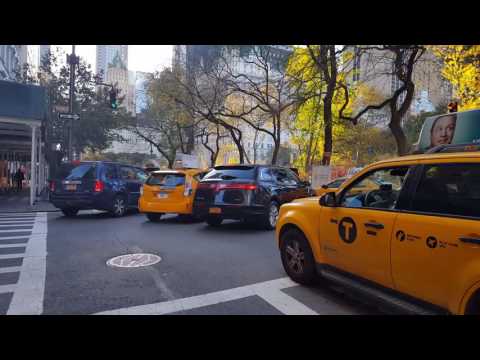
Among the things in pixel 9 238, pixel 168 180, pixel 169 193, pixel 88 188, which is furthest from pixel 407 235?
pixel 88 188

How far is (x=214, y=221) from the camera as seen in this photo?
31.4 feet

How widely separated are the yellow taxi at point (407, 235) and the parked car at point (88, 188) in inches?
315

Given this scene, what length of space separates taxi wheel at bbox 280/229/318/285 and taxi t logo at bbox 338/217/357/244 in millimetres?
714

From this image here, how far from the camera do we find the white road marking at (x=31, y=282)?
4.04 metres

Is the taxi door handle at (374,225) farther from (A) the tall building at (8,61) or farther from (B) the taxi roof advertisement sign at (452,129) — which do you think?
(A) the tall building at (8,61)

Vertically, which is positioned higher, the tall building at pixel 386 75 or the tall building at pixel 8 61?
the tall building at pixel 8 61

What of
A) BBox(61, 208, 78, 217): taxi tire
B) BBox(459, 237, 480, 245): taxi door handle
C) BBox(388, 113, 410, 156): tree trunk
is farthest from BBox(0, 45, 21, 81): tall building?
BBox(459, 237, 480, 245): taxi door handle

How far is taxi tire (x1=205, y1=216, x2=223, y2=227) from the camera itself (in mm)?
9061

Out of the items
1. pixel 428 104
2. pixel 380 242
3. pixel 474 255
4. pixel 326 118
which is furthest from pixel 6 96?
pixel 428 104

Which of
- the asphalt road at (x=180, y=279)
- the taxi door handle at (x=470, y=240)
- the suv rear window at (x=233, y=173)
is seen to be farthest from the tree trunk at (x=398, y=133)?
the taxi door handle at (x=470, y=240)
